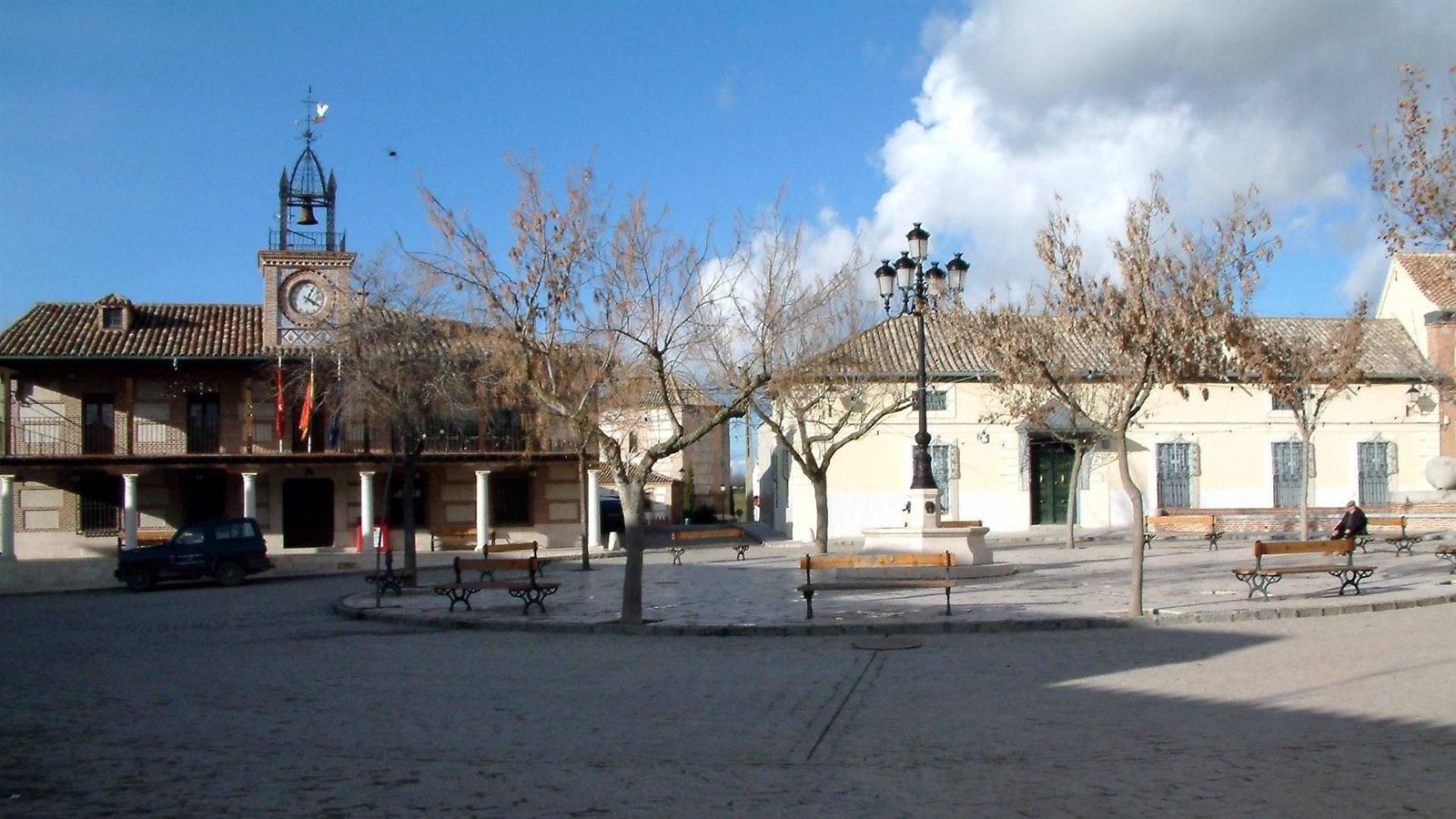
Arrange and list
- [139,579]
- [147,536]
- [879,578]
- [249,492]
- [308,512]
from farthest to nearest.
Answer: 1. [308,512]
2. [147,536]
3. [249,492]
4. [139,579]
5. [879,578]

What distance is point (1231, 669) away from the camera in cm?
1059

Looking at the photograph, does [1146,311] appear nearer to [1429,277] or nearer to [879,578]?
[879,578]

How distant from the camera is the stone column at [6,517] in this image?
105 ft

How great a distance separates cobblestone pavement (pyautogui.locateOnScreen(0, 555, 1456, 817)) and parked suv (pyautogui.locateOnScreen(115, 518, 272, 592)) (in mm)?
11293

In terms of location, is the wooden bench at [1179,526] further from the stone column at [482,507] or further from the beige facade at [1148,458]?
the stone column at [482,507]

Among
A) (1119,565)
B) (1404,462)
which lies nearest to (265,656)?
(1119,565)

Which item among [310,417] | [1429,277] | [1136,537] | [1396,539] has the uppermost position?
[1429,277]

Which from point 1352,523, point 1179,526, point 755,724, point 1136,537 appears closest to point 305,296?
point 1179,526

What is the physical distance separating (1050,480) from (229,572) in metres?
23.6

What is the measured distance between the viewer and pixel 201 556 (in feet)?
83.8

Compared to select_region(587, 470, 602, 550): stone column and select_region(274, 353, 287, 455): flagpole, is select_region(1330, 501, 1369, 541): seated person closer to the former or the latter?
select_region(587, 470, 602, 550): stone column

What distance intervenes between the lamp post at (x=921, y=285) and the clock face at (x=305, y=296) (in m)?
20.7

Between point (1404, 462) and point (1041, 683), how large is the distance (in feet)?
105

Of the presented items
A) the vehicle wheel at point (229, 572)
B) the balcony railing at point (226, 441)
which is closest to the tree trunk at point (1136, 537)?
the vehicle wheel at point (229, 572)
